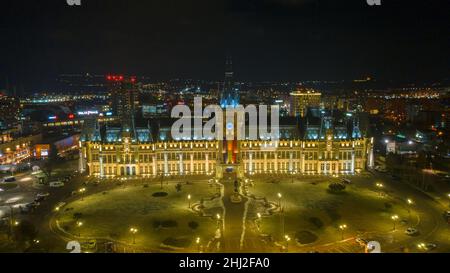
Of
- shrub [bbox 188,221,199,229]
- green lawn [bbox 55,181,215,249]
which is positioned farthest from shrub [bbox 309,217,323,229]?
shrub [bbox 188,221,199,229]

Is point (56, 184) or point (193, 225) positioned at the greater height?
point (56, 184)

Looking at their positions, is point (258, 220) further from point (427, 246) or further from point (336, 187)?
point (336, 187)

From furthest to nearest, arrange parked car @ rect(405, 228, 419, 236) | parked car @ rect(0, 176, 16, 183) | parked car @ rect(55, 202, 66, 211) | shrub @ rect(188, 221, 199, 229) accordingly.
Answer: parked car @ rect(0, 176, 16, 183)
parked car @ rect(55, 202, 66, 211)
shrub @ rect(188, 221, 199, 229)
parked car @ rect(405, 228, 419, 236)

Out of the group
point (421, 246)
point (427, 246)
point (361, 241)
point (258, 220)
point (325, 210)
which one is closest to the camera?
point (427, 246)

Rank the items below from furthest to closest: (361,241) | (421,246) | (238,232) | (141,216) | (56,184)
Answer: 1. (56,184)
2. (141,216)
3. (238,232)
4. (361,241)
5. (421,246)

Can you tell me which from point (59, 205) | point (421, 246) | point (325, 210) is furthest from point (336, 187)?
point (59, 205)

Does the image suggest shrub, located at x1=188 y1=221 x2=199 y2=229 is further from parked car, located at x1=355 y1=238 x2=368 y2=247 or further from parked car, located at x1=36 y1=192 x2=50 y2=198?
parked car, located at x1=36 y1=192 x2=50 y2=198

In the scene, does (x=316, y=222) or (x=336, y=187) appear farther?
(x=336, y=187)

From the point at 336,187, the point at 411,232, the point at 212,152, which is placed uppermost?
the point at 212,152
